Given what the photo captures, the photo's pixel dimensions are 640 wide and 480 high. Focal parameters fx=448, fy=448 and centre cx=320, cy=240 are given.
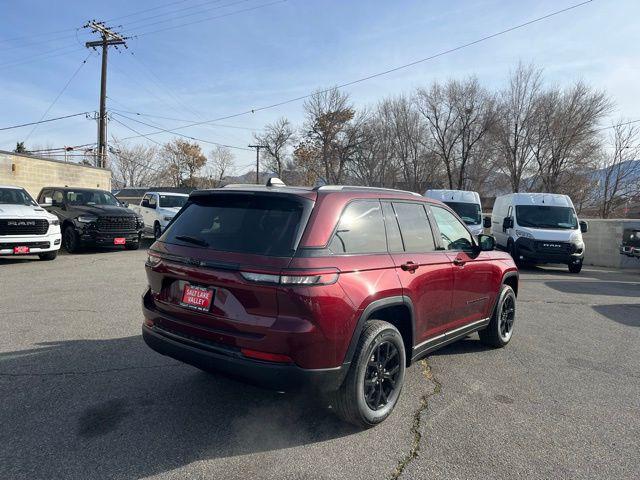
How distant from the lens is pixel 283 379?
284 cm

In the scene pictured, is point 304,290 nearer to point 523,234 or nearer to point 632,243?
point 523,234

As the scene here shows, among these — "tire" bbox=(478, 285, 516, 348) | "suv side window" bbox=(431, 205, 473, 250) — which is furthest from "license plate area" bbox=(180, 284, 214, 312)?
"tire" bbox=(478, 285, 516, 348)

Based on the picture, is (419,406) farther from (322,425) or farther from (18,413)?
(18,413)

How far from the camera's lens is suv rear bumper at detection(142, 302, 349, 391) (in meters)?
2.84

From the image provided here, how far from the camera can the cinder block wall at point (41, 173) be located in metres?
18.0

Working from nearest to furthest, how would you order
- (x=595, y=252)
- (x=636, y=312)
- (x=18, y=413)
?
1. (x=18, y=413)
2. (x=636, y=312)
3. (x=595, y=252)

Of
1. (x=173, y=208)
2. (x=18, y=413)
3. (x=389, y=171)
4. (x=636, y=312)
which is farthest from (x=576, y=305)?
(x=389, y=171)

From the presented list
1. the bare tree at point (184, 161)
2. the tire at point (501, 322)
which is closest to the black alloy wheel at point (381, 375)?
the tire at point (501, 322)

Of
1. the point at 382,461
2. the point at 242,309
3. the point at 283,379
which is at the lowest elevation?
the point at 382,461

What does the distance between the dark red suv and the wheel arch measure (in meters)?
0.01

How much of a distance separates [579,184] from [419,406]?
37.4m

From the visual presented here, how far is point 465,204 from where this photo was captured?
16094 millimetres

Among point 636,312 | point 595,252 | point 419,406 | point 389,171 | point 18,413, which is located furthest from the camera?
point 389,171

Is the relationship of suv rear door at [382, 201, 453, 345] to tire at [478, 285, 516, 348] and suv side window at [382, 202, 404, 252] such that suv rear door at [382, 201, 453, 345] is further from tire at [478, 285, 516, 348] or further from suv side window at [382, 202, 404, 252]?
tire at [478, 285, 516, 348]
